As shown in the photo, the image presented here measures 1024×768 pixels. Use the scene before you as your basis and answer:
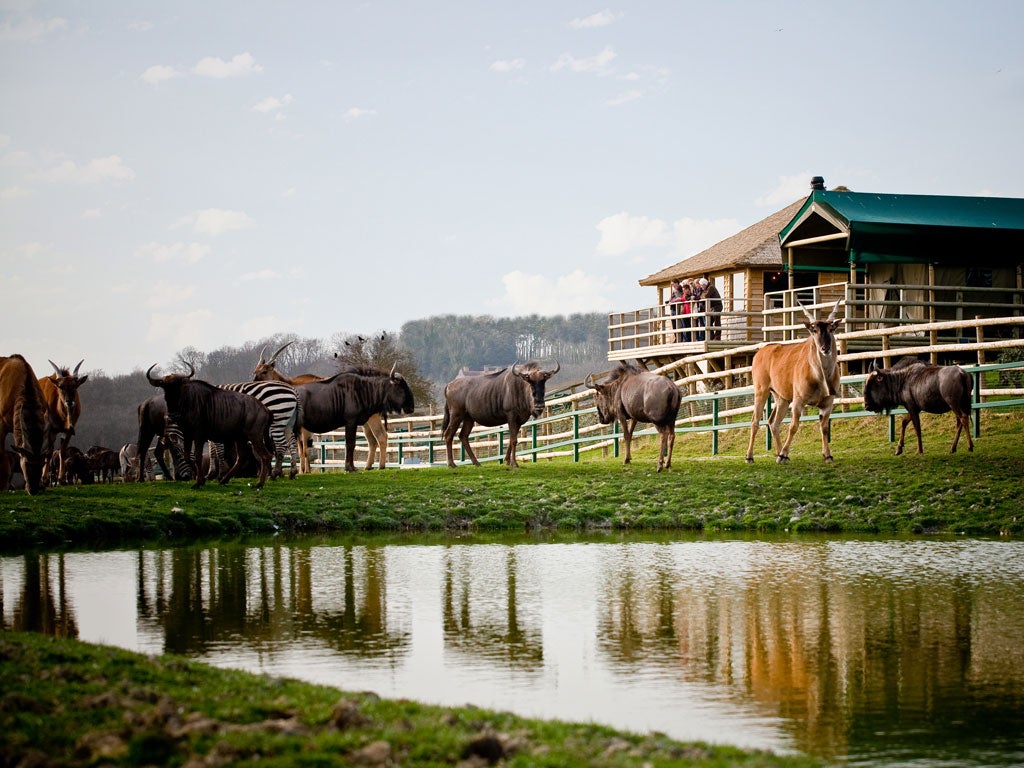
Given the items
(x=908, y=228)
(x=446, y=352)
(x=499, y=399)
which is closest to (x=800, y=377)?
(x=499, y=399)

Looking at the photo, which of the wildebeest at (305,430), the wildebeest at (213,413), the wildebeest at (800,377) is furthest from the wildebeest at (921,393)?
the wildebeest at (213,413)

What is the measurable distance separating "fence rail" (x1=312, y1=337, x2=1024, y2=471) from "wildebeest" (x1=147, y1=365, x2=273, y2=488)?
847 cm

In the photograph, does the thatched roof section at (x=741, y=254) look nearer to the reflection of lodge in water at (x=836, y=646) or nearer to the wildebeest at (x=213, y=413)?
the wildebeest at (x=213, y=413)

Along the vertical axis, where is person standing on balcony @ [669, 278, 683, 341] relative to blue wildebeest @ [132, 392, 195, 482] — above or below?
above

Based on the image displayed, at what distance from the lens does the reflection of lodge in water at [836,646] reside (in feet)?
21.4

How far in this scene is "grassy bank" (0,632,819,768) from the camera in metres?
5.19

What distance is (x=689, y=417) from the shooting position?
29766 mm

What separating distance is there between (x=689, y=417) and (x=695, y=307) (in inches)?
251

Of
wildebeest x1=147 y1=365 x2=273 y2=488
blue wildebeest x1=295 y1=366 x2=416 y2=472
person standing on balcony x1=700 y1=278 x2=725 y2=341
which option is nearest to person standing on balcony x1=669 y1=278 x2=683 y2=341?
person standing on balcony x1=700 y1=278 x2=725 y2=341

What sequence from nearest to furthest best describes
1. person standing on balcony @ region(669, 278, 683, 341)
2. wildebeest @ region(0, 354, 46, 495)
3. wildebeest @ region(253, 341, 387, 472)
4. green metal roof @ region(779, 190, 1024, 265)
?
wildebeest @ region(0, 354, 46, 495) < wildebeest @ region(253, 341, 387, 472) < green metal roof @ region(779, 190, 1024, 265) < person standing on balcony @ region(669, 278, 683, 341)

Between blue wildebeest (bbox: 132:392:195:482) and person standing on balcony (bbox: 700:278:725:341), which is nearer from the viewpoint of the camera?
blue wildebeest (bbox: 132:392:195:482)

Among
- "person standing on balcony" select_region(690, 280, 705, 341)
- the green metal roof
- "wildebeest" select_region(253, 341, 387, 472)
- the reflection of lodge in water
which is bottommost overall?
the reflection of lodge in water

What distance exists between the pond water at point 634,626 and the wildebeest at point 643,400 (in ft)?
23.0

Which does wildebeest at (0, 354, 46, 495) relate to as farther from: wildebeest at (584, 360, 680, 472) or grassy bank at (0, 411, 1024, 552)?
wildebeest at (584, 360, 680, 472)
